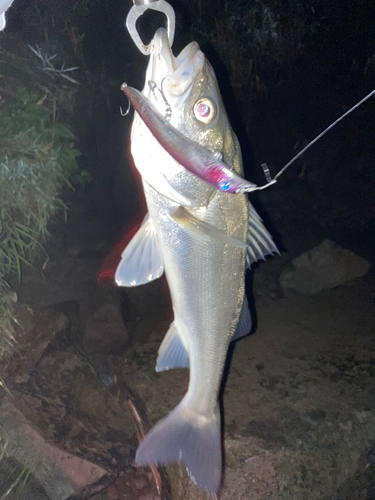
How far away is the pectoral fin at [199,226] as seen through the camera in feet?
3.60

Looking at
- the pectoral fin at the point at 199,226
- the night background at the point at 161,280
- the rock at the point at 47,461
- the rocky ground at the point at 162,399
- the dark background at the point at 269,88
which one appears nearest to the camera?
the pectoral fin at the point at 199,226

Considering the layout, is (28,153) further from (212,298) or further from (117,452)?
(117,452)

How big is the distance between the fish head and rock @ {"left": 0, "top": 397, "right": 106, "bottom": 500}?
2.40 meters

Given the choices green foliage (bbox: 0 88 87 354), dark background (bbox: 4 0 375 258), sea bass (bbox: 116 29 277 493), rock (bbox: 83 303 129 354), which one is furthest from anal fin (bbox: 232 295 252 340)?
dark background (bbox: 4 0 375 258)

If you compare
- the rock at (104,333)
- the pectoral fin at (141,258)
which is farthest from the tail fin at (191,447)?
the rock at (104,333)

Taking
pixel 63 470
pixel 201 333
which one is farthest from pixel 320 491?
pixel 63 470

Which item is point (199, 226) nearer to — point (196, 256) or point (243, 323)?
point (196, 256)

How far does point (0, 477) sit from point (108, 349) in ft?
4.76

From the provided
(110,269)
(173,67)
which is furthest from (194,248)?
(110,269)

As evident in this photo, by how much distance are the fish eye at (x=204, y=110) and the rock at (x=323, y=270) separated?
3.73 m

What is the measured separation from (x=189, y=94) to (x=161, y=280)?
10.7 ft

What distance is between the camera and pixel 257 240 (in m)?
1.22

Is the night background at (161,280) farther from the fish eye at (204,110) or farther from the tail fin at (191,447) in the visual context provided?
the fish eye at (204,110)

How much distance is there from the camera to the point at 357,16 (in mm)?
3846
